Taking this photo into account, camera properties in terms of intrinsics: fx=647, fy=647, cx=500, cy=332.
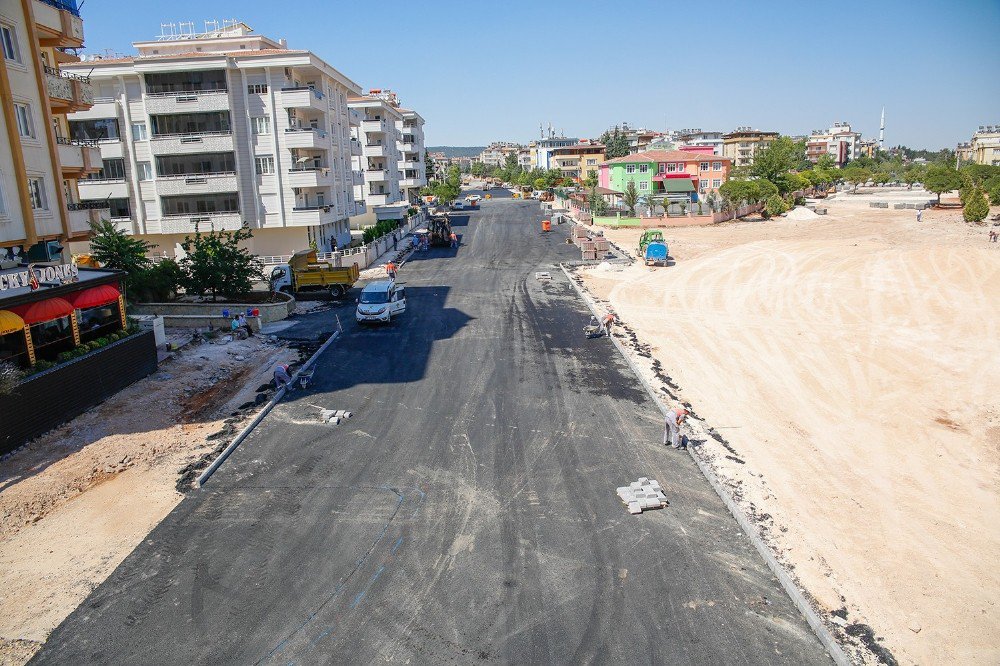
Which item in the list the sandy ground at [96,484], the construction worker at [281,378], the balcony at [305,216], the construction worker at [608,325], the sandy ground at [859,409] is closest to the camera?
the sandy ground at [96,484]

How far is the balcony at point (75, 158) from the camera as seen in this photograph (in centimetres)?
2720

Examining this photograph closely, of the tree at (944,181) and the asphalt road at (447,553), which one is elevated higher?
the tree at (944,181)

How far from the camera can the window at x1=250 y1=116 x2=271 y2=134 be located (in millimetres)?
47272

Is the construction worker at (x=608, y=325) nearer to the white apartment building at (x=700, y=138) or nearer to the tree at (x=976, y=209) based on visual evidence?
the tree at (x=976, y=209)

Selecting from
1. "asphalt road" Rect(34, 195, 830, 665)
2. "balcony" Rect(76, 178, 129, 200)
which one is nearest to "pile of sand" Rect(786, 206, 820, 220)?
"asphalt road" Rect(34, 195, 830, 665)

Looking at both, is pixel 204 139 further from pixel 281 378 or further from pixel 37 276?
pixel 281 378

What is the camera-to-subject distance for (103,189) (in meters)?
47.7

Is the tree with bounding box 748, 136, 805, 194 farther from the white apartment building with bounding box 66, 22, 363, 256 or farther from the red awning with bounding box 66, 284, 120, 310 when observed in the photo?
the red awning with bounding box 66, 284, 120, 310

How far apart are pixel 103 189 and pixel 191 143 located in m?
7.65

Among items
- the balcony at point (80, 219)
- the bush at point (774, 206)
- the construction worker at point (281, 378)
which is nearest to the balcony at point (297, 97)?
the balcony at point (80, 219)

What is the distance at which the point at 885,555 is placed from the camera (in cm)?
1418

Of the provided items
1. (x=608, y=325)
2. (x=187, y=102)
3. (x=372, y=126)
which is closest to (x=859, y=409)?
(x=608, y=325)

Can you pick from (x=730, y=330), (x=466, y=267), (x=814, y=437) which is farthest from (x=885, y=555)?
(x=466, y=267)

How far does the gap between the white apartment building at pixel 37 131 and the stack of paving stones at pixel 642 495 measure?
22.9 m
